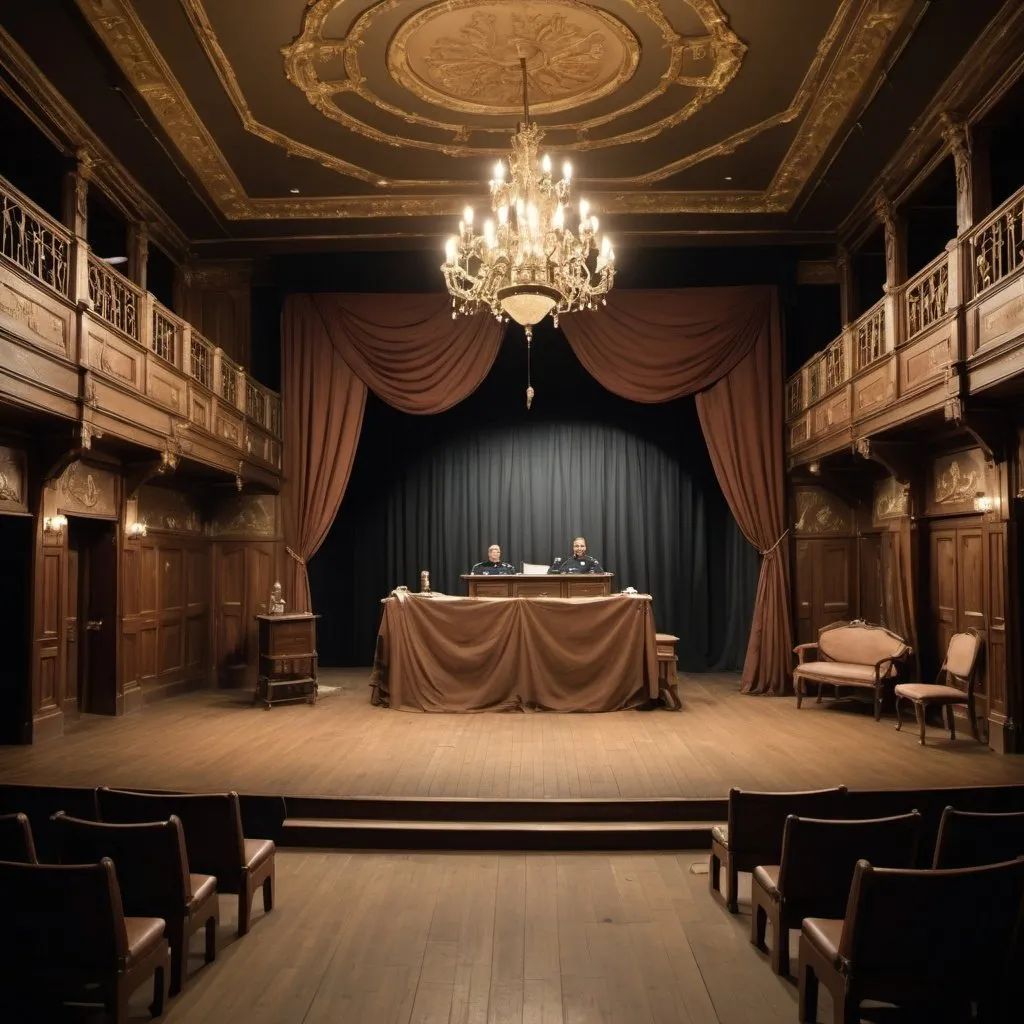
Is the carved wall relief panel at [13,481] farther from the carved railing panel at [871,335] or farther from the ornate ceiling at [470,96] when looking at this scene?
the carved railing panel at [871,335]

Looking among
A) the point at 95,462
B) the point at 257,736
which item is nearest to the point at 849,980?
the point at 257,736

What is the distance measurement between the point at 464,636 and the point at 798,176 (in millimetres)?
5554

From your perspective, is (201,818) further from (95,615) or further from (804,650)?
(804,650)

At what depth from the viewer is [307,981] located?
3389 millimetres

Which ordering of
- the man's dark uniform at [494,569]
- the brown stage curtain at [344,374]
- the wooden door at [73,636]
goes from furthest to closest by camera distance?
the man's dark uniform at [494,569] < the brown stage curtain at [344,374] < the wooden door at [73,636]

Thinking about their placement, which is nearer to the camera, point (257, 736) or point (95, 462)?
point (257, 736)

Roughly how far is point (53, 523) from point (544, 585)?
4.80m

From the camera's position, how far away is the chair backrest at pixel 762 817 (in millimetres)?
3873

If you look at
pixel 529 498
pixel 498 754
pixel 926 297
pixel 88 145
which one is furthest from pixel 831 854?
pixel 529 498

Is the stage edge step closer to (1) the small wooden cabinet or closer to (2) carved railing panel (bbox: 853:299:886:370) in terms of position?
(1) the small wooden cabinet

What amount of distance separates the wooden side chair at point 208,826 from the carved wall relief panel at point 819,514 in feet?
25.4

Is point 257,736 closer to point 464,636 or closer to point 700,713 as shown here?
point 464,636


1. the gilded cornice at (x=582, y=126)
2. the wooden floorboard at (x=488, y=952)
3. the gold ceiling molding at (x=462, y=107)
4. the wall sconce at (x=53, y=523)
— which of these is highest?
the gold ceiling molding at (x=462, y=107)

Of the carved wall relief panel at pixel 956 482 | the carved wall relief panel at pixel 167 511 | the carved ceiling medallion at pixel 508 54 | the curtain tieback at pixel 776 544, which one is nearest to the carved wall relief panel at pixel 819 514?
the curtain tieback at pixel 776 544
